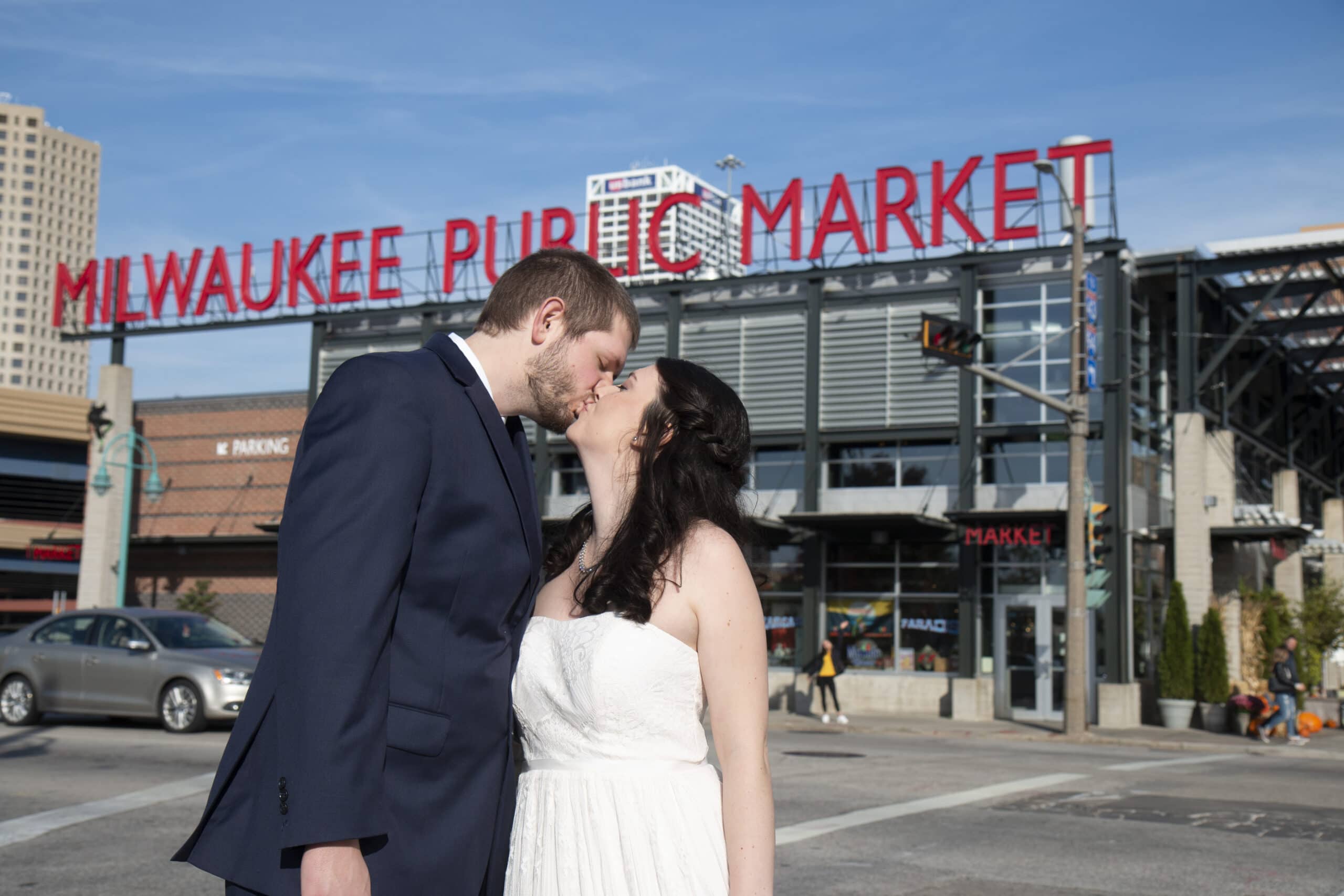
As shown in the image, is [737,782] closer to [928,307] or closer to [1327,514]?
[928,307]

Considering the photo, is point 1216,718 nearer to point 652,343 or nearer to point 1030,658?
point 1030,658

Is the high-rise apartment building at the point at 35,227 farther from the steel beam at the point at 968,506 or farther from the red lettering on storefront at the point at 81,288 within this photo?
the steel beam at the point at 968,506

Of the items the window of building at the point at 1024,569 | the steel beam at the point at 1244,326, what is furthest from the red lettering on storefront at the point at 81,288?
the steel beam at the point at 1244,326

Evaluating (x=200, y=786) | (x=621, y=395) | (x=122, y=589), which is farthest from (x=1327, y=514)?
(x=621, y=395)

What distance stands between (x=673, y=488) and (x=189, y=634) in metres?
14.5

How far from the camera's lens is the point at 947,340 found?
60.7 ft

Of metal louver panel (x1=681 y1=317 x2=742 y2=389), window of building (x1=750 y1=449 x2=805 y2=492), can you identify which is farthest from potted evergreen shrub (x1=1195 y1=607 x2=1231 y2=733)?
metal louver panel (x1=681 y1=317 x2=742 y2=389)

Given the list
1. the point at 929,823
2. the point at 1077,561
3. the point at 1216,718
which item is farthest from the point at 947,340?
the point at 929,823

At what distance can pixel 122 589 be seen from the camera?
87.4ft

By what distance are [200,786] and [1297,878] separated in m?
7.83

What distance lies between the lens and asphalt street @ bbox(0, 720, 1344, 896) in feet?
23.0

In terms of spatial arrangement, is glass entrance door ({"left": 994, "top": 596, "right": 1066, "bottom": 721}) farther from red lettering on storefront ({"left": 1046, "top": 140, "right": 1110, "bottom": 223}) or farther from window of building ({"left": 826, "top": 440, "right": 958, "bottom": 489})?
red lettering on storefront ({"left": 1046, "top": 140, "right": 1110, "bottom": 223})

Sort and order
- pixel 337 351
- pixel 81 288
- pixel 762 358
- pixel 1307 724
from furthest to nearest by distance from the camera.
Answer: pixel 81 288, pixel 337 351, pixel 762 358, pixel 1307 724

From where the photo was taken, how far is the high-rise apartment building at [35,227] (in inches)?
6973
